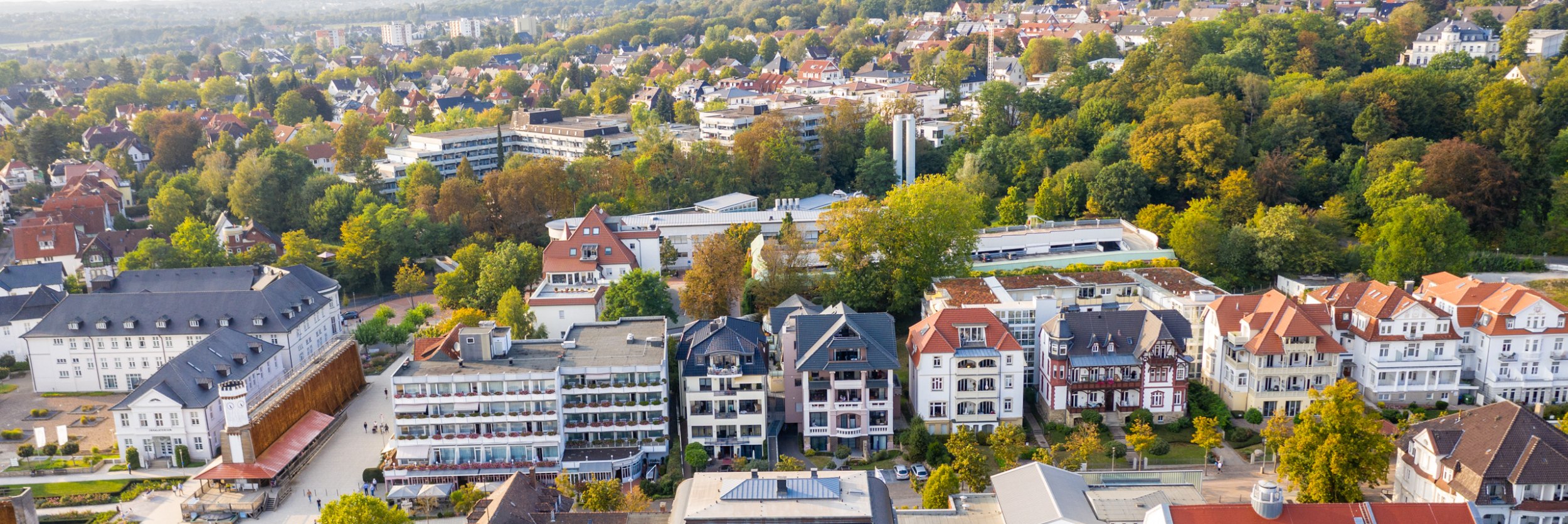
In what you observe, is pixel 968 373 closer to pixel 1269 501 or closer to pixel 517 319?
pixel 1269 501

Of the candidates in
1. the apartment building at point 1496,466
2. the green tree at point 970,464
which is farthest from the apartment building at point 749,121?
the apartment building at point 1496,466

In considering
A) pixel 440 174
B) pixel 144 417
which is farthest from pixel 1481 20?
pixel 144 417

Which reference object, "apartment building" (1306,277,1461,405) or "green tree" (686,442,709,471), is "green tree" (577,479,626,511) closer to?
"green tree" (686,442,709,471)

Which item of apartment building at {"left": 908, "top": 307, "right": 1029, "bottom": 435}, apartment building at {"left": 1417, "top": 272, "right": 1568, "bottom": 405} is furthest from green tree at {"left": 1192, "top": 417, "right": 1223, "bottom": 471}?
apartment building at {"left": 1417, "top": 272, "right": 1568, "bottom": 405}

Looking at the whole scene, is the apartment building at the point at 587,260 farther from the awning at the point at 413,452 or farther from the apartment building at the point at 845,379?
the apartment building at the point at 845,379

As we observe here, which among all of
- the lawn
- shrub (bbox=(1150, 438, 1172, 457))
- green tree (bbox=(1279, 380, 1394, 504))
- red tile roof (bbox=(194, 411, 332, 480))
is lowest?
the lawn
